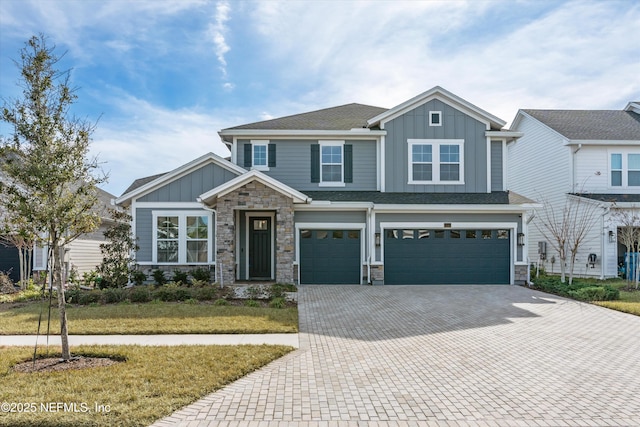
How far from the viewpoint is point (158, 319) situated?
32.0 feet

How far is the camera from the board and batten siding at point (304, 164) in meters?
17.2

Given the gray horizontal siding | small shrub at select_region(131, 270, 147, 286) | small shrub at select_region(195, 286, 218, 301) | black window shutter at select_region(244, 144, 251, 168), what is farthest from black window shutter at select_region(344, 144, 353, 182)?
small shrub at select_region(131, 270, 147, 286)

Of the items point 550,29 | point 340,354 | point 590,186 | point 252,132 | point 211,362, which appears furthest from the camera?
point 590,186

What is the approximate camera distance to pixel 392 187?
1709cm

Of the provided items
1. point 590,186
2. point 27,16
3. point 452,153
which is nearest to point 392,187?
point 452,153

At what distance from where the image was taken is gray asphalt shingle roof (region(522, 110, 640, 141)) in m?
19.8

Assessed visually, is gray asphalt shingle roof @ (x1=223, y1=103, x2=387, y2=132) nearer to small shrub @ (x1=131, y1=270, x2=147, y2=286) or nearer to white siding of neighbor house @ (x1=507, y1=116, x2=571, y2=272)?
small shrub @ (x1=131, y1=270, x2=147, y2=286)

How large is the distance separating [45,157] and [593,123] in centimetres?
2331

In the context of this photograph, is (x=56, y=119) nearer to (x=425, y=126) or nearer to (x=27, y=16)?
(x=27, y=16)

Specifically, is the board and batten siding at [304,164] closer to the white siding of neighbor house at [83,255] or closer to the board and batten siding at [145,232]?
the board and batten siding at [145,232]

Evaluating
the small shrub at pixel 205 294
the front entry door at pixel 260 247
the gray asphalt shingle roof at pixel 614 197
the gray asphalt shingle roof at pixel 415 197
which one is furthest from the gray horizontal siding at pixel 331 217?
the gray asphalt shingle roof at pixel 614 197

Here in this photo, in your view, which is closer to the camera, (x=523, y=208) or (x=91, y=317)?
(x=91, y=317)

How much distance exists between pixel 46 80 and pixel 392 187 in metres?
12.6

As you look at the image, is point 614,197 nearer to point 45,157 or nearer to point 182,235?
point 182,235
